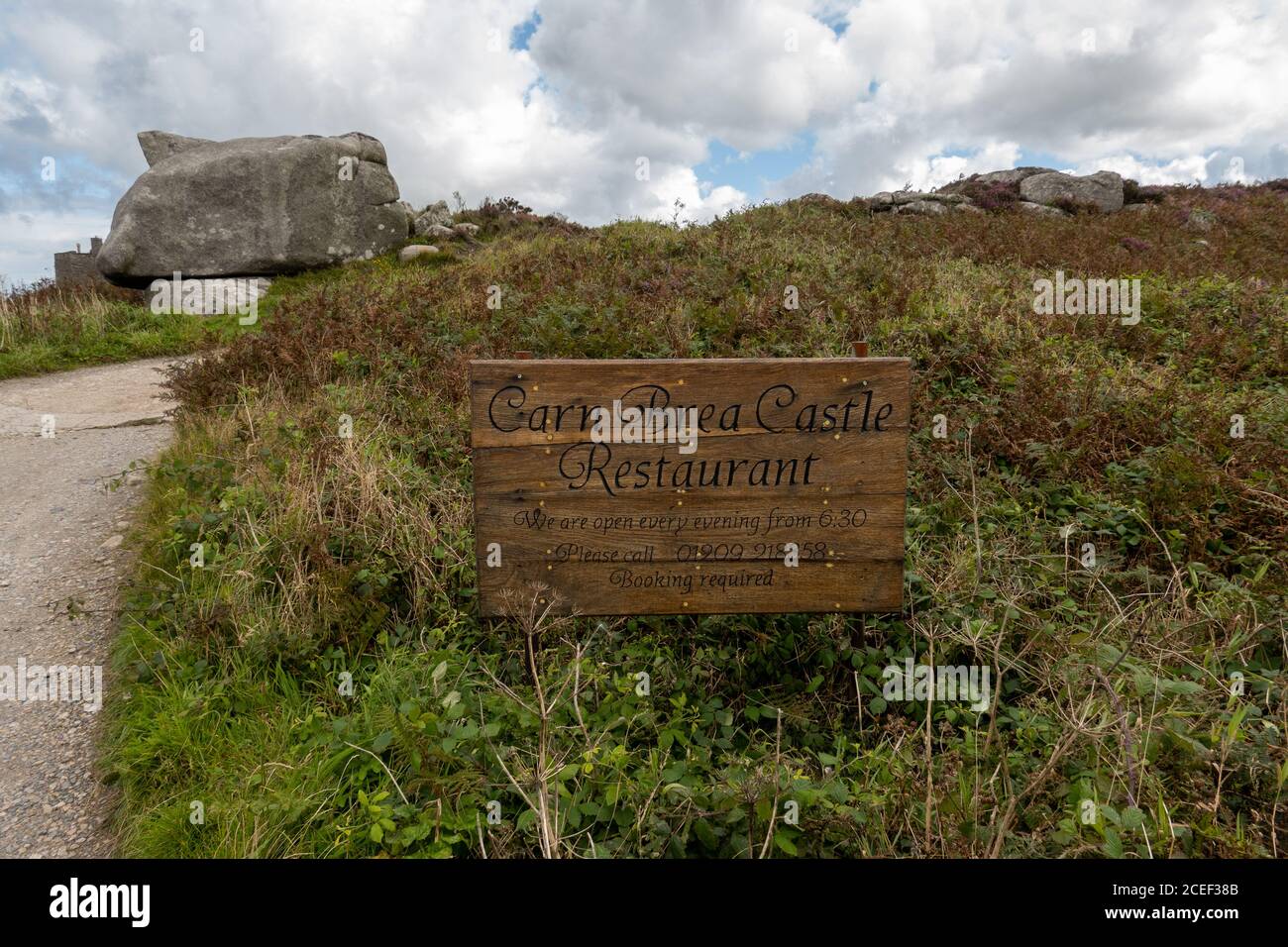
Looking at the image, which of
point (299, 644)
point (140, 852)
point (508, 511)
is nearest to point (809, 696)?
point (508, 511)

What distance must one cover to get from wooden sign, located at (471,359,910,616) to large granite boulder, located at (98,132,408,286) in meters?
13.3

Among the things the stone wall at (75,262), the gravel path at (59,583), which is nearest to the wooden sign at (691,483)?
the gravel path at (59,583)

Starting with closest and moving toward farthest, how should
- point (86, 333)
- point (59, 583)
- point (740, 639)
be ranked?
point (740, 639)
point (59, 583)
point (86, 333)

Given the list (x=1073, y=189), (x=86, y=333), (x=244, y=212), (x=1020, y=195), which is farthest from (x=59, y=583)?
(x=1073, y=189)

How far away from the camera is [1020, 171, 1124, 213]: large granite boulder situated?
680 inches

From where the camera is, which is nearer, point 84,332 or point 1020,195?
point 84,332

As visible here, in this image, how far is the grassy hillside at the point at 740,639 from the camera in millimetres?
2650

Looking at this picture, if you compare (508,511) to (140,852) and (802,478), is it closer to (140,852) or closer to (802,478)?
(802,478)

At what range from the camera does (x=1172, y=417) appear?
525 cm

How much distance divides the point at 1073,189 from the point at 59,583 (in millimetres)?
20427

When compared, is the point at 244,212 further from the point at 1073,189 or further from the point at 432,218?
the point at 1073,189

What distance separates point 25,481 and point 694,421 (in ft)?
20.3

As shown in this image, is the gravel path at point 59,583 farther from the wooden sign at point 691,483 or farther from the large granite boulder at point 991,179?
the large granite boulder at point 991,179

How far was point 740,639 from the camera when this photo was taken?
3.91m
